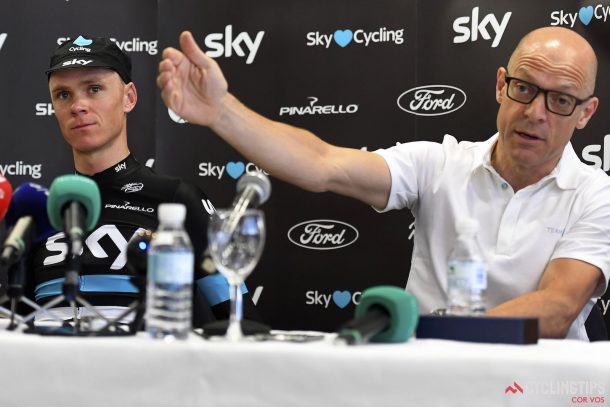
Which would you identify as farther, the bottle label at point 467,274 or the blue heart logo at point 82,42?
the blue heart logo at point 82,42

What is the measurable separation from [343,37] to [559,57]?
1317 mm

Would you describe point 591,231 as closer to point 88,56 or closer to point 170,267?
point 170,267

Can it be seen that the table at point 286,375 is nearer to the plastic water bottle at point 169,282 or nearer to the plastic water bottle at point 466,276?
the plastic water bottle at point 169,282

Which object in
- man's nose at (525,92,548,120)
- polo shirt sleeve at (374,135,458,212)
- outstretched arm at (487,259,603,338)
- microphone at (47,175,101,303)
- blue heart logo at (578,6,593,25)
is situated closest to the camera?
microphone at (47,175,101,303)

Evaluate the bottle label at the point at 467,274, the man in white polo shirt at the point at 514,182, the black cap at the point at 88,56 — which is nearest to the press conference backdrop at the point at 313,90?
the black cap at the point at 88,56

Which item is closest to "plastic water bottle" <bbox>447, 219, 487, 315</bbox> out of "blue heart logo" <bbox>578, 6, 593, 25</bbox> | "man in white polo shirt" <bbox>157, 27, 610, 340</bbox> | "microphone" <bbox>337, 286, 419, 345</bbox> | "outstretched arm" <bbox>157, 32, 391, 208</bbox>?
"microphone" <bbox>337, 286, 419, 345</bbox>

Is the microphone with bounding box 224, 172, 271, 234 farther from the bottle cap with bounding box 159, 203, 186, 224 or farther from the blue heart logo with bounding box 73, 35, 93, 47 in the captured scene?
the blue heart logo with bounding box 73, 35, 93, 47

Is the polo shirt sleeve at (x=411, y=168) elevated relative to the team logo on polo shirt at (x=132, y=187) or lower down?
elevated

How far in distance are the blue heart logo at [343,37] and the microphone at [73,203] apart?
7.10 ft

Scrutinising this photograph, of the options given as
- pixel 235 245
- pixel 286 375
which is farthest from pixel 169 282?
pixel 286 375

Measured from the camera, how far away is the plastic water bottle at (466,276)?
4.97ft

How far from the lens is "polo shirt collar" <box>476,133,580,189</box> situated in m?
2.44

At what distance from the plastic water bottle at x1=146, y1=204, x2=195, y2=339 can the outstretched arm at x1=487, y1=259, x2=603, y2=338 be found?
0.83 metres

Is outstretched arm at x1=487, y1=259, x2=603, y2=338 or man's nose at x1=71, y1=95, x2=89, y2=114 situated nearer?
outstretched arm at x1=487, y1=259, x2=603, y2=338
